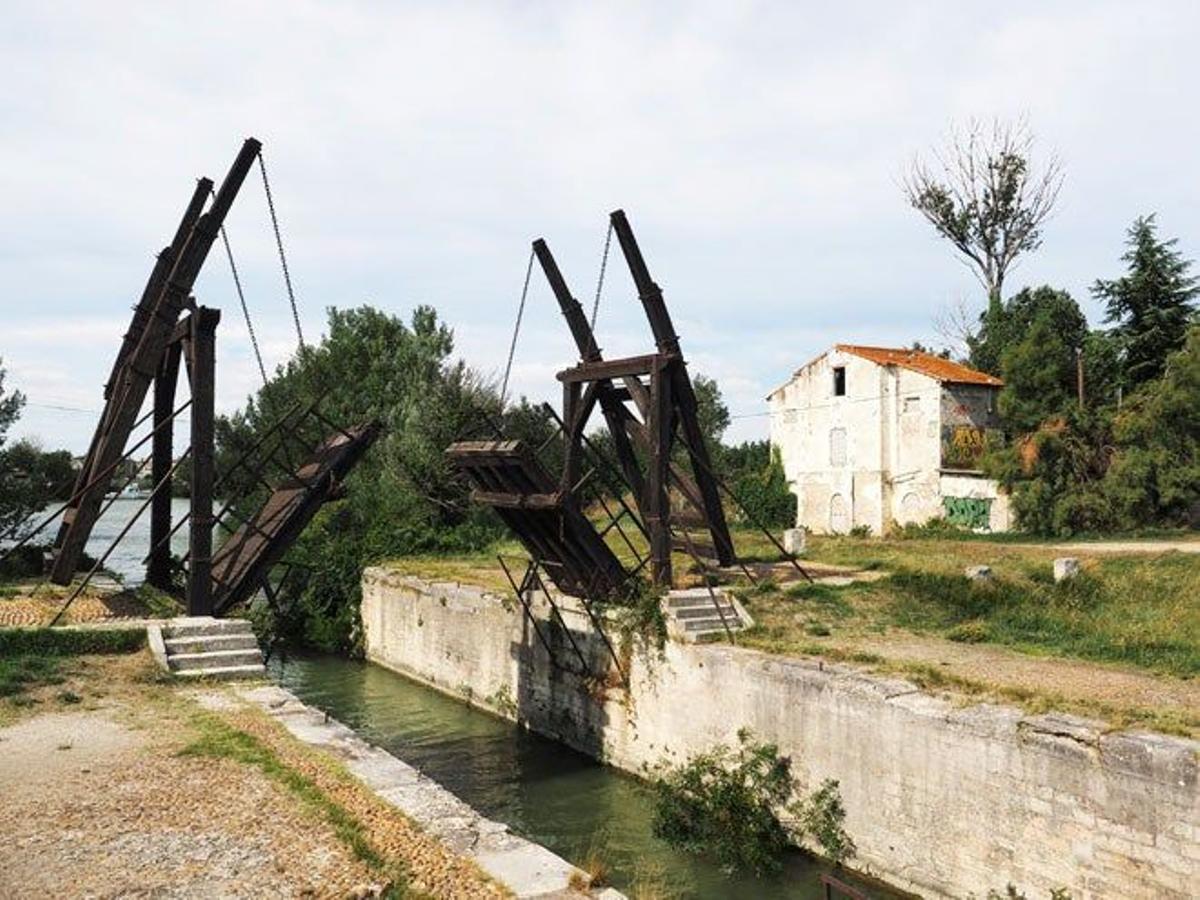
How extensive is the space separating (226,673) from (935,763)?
772 cm

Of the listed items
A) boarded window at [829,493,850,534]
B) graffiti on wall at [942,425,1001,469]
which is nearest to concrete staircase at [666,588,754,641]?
graffiti on wall at [942,425,1001,469]

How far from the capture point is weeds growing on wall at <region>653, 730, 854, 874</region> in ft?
38.0

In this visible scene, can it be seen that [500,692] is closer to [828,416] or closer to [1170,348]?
[828,416]

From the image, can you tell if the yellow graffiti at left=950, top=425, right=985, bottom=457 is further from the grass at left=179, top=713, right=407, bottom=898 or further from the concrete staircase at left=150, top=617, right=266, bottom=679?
the grass at left=179, top=713, right=407, bottom=898

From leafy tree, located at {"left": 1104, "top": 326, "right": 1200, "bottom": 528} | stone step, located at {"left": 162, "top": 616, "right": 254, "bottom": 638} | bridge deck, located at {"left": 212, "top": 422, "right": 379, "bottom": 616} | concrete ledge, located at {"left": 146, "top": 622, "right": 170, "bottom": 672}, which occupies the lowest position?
concrete ledge, located at {"left": 146, "top": 622, "right": 170, "bottom": 672}

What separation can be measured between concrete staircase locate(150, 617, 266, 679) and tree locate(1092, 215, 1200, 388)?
29237 millimetres

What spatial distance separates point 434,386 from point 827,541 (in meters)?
15.4

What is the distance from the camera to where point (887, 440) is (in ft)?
106

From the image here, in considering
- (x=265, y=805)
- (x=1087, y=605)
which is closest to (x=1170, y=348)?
(x=1087, y=605)

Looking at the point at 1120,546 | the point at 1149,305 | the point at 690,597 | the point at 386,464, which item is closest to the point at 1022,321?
the point at 1149,305

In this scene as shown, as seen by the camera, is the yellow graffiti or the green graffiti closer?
the green graffiti

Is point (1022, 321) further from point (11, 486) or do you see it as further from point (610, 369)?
point (11, 486)

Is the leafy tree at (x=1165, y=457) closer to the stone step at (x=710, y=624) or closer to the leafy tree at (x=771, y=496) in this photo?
the leafy tree at (x=771, y=496)

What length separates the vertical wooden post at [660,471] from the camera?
51.6 feet
